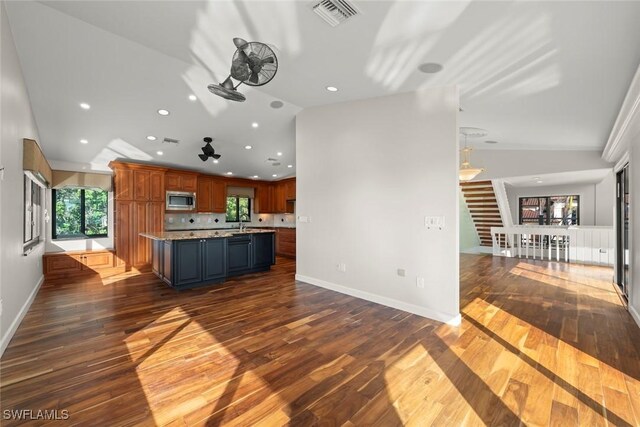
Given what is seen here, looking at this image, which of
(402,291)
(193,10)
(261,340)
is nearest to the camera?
(193,10)

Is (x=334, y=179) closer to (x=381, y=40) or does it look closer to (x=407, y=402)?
(x=381, y=40)

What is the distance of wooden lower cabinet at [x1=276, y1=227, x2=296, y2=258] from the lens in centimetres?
834

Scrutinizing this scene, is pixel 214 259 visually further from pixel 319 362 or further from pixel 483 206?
pixel 483 206

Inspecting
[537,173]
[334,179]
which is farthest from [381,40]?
[537,173]

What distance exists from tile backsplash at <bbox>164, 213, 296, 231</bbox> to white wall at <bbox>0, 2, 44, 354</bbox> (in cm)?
408

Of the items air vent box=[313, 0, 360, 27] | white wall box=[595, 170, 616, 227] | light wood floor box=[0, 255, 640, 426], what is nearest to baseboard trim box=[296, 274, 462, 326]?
light wood floor box=[0, 255, 640, 426]

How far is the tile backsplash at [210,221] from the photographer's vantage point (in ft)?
24.9

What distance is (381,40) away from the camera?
8.59 ft

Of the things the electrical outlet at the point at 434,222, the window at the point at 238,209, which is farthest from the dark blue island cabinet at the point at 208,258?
the electrical outlet at the point at 434,222

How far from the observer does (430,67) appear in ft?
9.87

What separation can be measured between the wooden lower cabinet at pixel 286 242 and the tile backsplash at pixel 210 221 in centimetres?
69

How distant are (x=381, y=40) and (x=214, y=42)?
170 centimetres

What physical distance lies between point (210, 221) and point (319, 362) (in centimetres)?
693

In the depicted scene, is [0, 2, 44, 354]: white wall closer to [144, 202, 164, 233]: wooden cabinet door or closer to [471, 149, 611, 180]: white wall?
[144, 202, 164, 233]: wooden cabinet door
